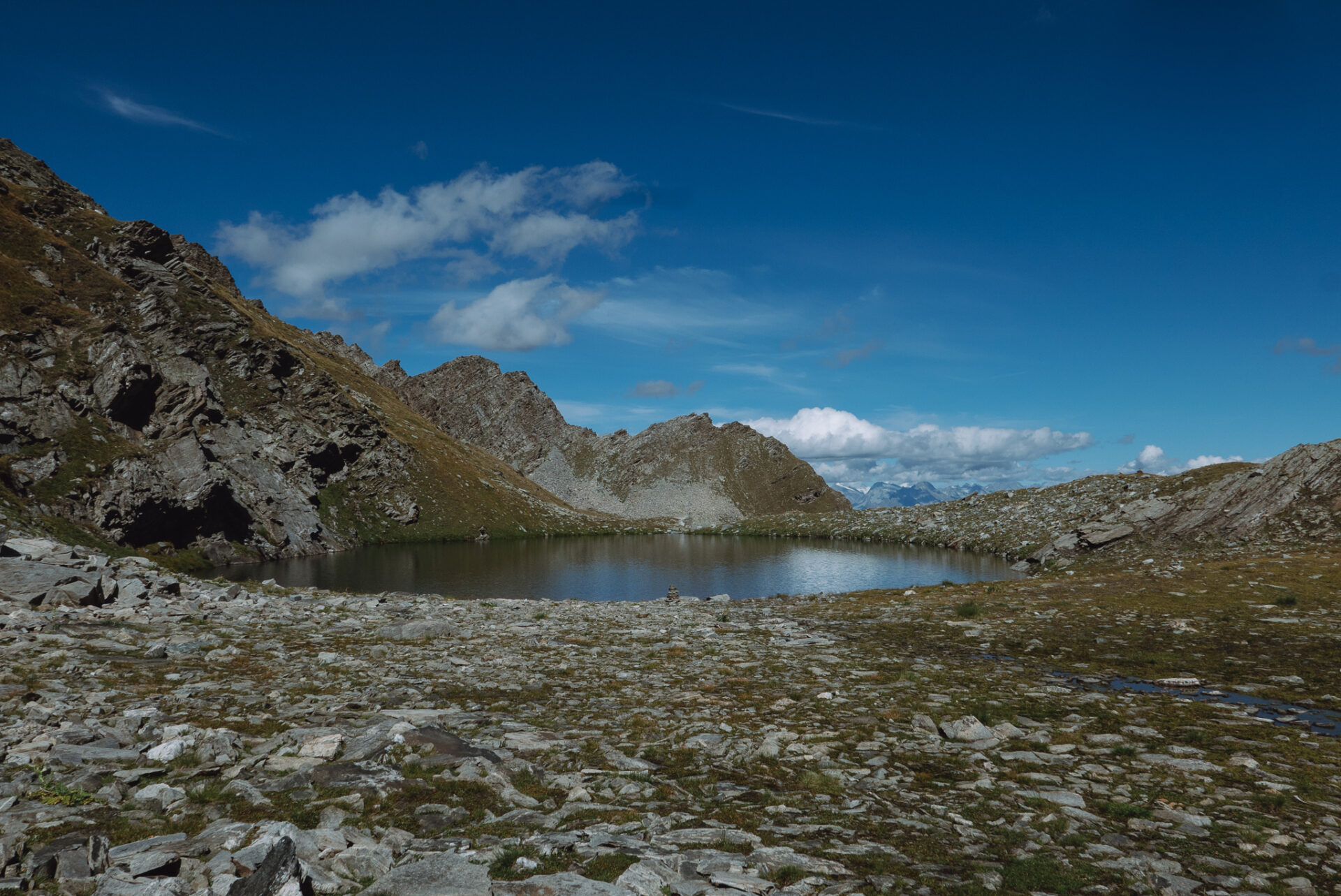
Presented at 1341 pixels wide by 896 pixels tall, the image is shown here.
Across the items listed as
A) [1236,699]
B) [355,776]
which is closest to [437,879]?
[355,776]

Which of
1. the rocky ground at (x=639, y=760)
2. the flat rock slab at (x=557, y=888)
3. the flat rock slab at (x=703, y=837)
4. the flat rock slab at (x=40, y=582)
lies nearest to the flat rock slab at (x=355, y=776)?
the rocky ground at (x=639, y=760)

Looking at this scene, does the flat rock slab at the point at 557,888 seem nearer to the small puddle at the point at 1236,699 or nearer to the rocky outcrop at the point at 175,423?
the small puddle at the point at 1236,699

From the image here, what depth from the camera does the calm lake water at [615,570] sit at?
59.2 m

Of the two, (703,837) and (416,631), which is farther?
(416,631)

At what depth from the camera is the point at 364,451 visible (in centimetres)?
13362

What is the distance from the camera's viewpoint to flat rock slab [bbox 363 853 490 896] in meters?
6.31

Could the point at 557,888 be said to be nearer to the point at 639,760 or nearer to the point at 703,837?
the point at 703,837

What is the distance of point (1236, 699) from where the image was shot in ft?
48.1

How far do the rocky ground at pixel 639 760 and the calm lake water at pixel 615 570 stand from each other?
1397 inches

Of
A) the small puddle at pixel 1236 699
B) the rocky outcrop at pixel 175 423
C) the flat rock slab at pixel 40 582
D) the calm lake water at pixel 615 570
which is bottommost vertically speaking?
the calm lake water at pixel 615 570

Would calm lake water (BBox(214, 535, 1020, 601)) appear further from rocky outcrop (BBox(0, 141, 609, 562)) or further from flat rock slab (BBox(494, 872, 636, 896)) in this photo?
flat rock slab (BBox(494, 872, 636, 896))

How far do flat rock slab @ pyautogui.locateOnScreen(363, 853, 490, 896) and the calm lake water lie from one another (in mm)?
46214

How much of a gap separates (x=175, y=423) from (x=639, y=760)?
88.5 m

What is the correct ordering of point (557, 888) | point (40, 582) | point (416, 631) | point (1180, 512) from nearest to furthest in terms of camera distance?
point (557, 888) < point (40, 582) < point (416, 631) < point (1180, 512)
